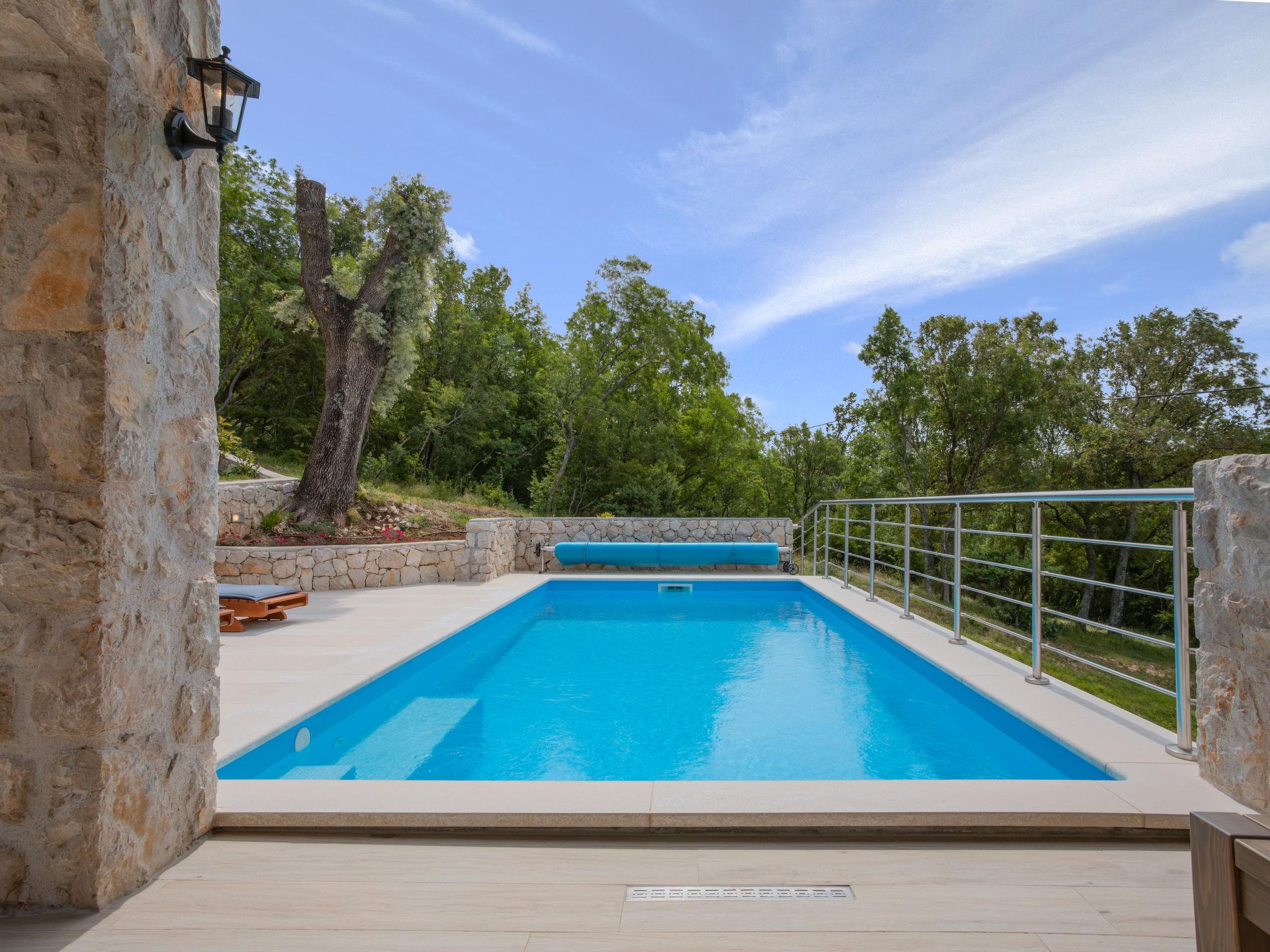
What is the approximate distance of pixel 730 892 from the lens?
1548 mm

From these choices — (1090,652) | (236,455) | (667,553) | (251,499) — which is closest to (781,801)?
(667,553)

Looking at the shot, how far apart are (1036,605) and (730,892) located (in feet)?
7.85

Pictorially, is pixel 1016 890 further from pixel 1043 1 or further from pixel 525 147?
pixel 525 147

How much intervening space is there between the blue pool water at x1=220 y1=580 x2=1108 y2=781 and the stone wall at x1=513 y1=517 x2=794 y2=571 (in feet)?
12.4

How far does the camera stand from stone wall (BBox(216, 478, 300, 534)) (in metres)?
7.44

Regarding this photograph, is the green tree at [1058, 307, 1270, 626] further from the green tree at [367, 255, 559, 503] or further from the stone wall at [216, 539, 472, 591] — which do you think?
the stone wall at [216, 539, 472, 591]

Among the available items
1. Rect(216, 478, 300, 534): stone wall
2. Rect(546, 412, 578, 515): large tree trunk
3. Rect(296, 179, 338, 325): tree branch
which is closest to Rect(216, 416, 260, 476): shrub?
Rect(216, 478, 300, 534): stone wall

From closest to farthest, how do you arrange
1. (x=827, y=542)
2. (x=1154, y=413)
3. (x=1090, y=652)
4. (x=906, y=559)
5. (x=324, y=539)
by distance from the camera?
(x=906, y=559)
(x=827, y=542)
(x=324, y=539)
(x=1090, y=652)
(x=1154, y=413)

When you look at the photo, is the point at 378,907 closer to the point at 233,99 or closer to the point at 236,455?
the point at 233,99

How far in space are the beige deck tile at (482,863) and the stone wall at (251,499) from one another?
6.62m

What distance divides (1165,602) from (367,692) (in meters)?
21.5

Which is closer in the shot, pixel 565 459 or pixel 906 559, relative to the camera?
pixel 906 559

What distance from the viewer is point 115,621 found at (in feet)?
4.81

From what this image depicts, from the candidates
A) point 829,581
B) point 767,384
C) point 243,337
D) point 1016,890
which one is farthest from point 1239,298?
point 243,337
